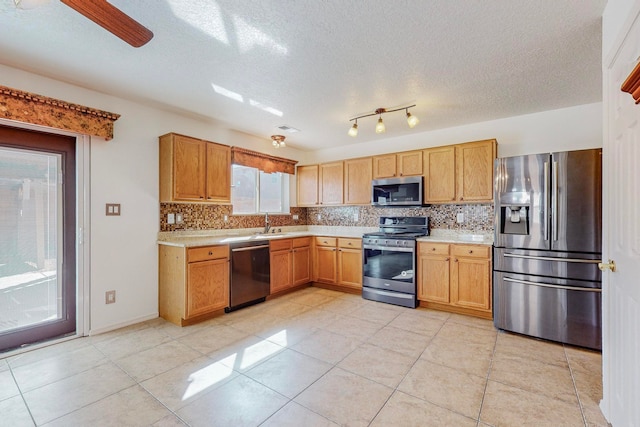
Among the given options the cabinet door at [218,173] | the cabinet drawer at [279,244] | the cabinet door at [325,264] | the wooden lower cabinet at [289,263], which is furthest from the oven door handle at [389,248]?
the cabinet door at [218,173]

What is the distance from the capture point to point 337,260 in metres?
4.50

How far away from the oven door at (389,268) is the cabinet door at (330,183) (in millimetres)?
1084

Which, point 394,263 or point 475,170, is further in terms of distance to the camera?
point 394,263

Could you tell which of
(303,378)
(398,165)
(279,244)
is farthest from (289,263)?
(303,378)

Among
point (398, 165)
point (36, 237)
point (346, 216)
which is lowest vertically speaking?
point (36, 237)

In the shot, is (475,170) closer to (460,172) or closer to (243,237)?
(460,172)

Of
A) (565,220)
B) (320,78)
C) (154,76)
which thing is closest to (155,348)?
(154,76)

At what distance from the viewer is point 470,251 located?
Result: 335 cm

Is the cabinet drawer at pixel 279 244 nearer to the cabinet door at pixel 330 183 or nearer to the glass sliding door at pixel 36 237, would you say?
the cabinet door at pixel 330 183

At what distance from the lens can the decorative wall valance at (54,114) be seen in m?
2.31

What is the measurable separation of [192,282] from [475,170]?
11.8ft

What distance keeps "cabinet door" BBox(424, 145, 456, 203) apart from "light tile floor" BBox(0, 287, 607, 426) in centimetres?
162

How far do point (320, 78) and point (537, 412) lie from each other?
2.92 meters

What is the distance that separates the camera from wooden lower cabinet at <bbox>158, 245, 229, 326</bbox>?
3076 millimetres
